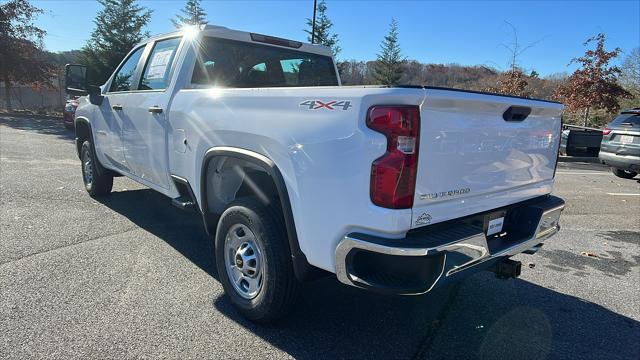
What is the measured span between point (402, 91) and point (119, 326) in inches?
93.4

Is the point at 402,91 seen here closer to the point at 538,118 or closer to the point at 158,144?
the point at 538,118

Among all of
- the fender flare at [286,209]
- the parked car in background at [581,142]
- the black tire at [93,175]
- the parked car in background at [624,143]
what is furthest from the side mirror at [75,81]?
the parked car in background at [581,142]

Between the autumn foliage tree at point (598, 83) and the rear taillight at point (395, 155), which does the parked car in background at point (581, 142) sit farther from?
the rear taillight at point (395, 155)

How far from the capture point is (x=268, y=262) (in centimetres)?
284

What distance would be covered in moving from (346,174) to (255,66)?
2.44 meters

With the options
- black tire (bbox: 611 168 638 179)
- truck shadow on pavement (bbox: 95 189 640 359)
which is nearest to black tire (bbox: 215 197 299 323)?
truck shadow on pavement (bbox: 95 189 640 359)

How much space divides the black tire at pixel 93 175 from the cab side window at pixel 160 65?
1.90 meters

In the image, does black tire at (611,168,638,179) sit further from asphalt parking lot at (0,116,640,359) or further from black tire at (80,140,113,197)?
black tire at (80,140,113,197)

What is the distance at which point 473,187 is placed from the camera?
8.54 feet

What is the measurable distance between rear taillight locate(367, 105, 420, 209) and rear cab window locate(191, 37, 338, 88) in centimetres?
230

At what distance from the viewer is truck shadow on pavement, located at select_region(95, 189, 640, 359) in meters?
2.89

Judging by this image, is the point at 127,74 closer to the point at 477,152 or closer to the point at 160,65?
the point at 160,65

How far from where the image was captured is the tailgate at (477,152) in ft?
7.57

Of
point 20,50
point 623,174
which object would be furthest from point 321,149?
point 20,50
